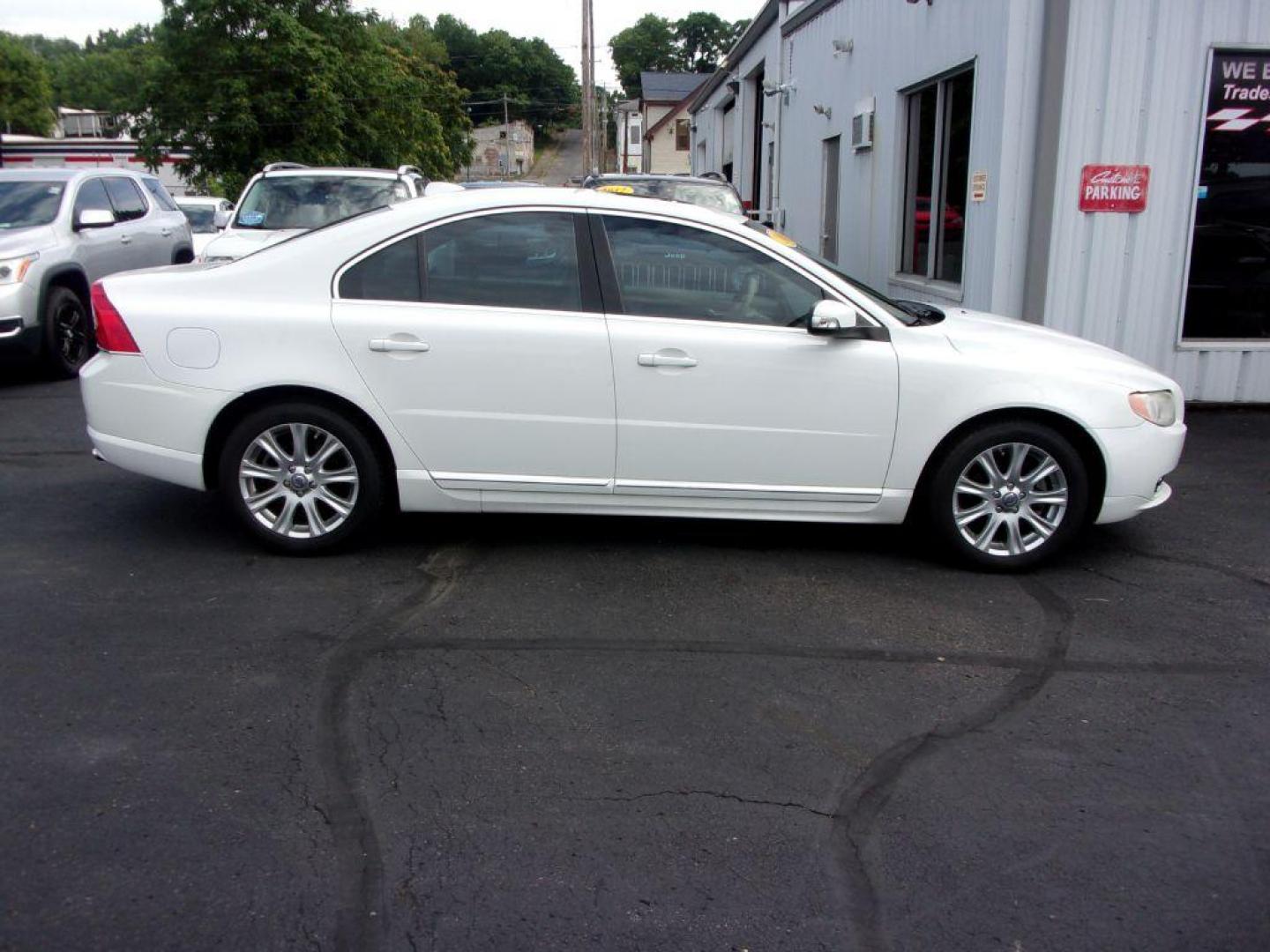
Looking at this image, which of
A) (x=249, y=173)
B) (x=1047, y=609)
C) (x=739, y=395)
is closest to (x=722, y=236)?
(x=739, y=395)

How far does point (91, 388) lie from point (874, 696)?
12.7ft

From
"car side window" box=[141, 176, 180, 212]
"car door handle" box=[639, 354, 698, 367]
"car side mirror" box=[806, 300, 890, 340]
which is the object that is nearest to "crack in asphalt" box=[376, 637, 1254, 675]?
"car door handle" box=[639, 354, 698, 367]

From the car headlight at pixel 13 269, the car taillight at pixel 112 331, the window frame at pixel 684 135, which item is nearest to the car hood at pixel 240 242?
the car headlight at pixel 13 269

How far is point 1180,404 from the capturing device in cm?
573

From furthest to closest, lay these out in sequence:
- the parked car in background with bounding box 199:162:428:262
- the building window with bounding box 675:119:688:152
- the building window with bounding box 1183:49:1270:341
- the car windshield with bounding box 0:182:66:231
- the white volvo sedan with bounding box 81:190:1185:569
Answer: the building window with bounding box 675:119:688:152
the parked car in background with bounding box 199:162:428:262
the car windshield with bounding box 0:182:66:231
the building window with bounding box 1183:49:1270:341
the white volvo sedan with bounding box 81:190:1185:569

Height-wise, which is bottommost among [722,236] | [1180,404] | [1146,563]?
[1146,563]

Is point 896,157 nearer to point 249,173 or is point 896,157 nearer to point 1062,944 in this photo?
point 1062,944

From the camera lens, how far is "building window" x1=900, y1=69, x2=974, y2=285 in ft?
36.0

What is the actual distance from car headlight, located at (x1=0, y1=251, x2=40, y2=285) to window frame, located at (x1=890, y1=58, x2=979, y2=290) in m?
7.99

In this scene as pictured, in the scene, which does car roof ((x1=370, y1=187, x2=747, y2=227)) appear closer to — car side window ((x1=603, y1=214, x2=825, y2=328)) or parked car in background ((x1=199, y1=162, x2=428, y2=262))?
car side window ((x1=603, y1=214, x2=825, y2=328))

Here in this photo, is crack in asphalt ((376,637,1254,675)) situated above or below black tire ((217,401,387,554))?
below

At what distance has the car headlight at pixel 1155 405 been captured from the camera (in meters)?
5.51

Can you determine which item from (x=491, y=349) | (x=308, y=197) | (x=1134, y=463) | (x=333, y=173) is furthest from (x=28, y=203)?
(x=1134, y=463)

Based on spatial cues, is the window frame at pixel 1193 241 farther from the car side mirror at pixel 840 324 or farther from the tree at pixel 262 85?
the tree at pixel 262 85
